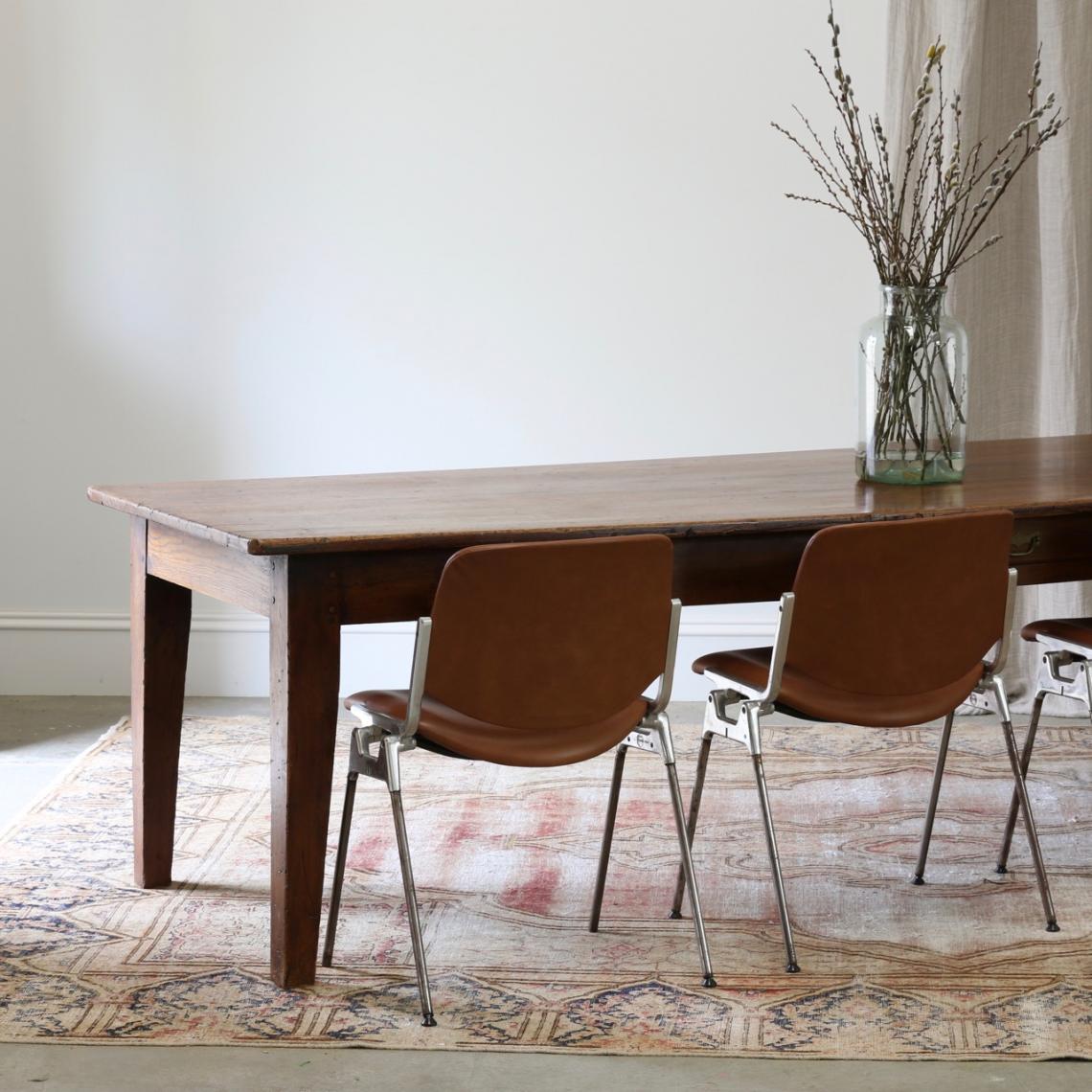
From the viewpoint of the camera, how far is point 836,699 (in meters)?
2.85

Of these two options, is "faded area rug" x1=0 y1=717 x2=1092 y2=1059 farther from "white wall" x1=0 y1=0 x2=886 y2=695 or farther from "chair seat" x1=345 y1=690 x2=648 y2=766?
"white wall" x1=0 y1=0 x2=886 y2=695

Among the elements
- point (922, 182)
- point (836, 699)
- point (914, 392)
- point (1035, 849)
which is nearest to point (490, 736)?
point (836, 699)

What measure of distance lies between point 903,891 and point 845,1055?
773 millimetres

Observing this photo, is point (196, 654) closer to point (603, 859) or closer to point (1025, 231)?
point (603, 859)

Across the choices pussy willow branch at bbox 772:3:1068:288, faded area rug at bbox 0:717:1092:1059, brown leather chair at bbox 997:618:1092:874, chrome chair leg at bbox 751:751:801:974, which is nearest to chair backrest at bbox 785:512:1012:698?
chrome chair leg at bbox 751:751:801:974

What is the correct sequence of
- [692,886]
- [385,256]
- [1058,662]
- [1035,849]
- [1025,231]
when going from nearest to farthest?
[692,886] < [1035,849] < [1058,662] < [1025,231] < [385,256]

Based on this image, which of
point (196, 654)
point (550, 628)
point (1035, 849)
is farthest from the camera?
point (196, 654)

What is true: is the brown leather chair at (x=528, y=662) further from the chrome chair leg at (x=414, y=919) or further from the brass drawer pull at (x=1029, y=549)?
the brass drawer pull at (x=1029, y=549)

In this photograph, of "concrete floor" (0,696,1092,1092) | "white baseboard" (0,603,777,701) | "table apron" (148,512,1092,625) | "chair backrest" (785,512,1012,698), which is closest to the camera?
"concrete floor" (0,696,1092,1092)

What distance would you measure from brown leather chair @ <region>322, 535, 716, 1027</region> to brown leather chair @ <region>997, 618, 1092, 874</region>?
0.89m

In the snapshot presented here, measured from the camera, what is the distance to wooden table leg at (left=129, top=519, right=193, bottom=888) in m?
3.11

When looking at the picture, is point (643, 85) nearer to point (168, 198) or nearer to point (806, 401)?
point (806, 401)

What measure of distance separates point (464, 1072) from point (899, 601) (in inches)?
43.4

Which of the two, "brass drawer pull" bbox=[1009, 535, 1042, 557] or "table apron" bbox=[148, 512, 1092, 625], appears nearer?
"table apron" bbox=[148, 512, 1092, 625]
